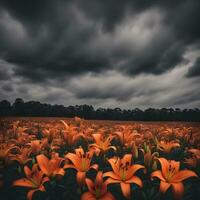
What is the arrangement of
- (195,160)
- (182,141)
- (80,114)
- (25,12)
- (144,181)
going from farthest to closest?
(80,114) < (182,141) < (25,12) < (195,160) < (144,181)

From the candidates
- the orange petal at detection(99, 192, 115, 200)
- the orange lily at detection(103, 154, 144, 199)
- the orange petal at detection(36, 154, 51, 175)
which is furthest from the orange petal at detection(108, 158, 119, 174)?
the orange petal at detection(36, 154, 51, 175)

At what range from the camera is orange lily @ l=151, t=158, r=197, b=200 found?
85 centimetres

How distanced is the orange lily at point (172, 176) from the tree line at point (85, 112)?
2.87 ft

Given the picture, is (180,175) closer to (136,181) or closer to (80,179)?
(136,181)

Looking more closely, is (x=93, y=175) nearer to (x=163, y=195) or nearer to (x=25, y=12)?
(x=163, y=195)

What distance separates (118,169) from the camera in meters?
0.97

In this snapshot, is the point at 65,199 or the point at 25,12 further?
the point at 25,12

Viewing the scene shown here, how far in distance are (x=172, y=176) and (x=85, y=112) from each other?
385cm

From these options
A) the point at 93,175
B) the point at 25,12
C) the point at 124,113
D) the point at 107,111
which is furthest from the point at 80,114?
the point at 93,175

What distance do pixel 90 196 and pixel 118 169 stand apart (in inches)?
6.7

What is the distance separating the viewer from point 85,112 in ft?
15.6

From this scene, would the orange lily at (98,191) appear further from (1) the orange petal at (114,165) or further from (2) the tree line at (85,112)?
(2) the tree line at (85,112)

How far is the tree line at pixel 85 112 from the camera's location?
213cm

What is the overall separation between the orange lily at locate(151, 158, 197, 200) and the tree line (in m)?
0.88
